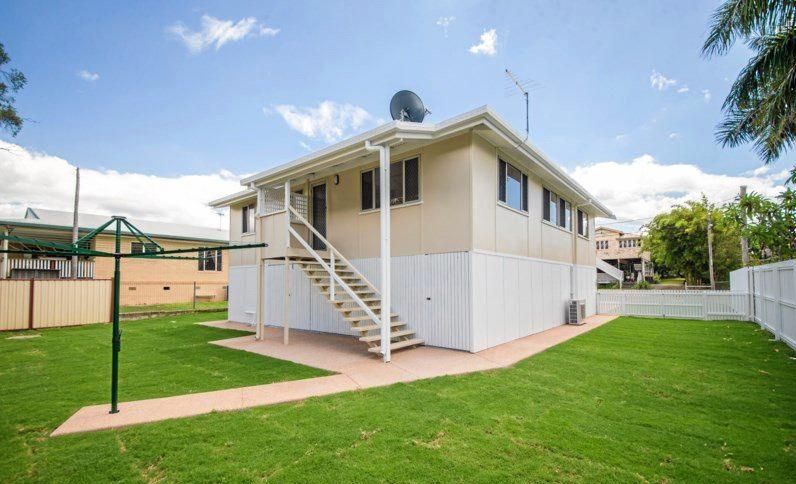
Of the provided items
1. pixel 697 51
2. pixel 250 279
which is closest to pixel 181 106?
pixel 250 279

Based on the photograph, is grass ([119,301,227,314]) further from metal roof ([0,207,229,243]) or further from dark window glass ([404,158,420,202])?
dark window glass ([404,158,420,202])

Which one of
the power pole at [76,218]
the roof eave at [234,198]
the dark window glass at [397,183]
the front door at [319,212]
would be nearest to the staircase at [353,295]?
the front door at [319,212]

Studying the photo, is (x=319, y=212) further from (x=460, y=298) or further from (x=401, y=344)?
(x=460, y=298)

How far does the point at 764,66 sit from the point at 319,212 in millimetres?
12161

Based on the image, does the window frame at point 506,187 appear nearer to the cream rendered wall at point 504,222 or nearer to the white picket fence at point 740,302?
the cream rendered wall at point 504,222

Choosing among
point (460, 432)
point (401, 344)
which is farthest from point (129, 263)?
point (460, 432)

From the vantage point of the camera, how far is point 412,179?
9.36 m

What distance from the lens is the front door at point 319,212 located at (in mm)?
11469

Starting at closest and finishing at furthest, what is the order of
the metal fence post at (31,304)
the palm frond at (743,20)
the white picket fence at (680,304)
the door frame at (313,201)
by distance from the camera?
the palm frond at (743,20) → the door frame at (313,201) → the metal fence post at (31,304) → the white picket fence at (680,304)

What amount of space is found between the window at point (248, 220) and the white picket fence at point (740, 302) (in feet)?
49.5

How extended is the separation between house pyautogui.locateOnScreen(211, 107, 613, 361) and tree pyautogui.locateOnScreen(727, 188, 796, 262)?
14.9 ft

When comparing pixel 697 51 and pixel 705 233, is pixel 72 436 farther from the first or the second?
pixel 705 233

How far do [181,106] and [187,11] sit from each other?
10.9ft

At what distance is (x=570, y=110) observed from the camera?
13.6 meters
